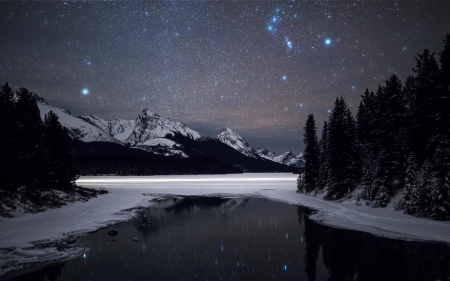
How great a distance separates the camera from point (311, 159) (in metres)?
53.6

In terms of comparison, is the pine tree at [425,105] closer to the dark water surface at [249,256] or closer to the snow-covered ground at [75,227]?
the snow-covered ground at [75,227]

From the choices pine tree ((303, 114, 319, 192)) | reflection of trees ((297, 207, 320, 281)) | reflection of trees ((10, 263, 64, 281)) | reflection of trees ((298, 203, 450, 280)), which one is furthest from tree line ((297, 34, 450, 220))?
reflection of trees ((10, 263, 64, 281))

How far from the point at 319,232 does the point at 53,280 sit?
17.0 meters

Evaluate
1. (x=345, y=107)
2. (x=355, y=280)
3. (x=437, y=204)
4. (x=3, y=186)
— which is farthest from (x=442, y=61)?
(x=3, y=186)

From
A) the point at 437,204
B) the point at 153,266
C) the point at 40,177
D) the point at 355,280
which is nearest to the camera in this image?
the point at 355,280

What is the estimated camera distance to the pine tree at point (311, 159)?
52.5m

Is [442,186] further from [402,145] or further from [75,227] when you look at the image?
[75,227]

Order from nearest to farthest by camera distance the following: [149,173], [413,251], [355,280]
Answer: [355,280]
[413,251]
[149,173]

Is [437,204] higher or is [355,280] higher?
[437,204]

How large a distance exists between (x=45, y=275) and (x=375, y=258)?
16.0 metres

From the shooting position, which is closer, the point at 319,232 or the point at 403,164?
the point at 319,232

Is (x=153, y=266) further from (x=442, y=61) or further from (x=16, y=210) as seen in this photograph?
(x=442, y=61)

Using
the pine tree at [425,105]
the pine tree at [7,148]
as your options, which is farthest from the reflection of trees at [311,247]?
the pine tree at [7,148]

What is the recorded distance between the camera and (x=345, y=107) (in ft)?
152
